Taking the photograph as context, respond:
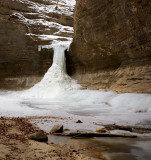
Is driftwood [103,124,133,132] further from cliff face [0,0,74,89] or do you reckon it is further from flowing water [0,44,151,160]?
cliff face [0,0,74,89]

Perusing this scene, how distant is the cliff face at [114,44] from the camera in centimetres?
1232

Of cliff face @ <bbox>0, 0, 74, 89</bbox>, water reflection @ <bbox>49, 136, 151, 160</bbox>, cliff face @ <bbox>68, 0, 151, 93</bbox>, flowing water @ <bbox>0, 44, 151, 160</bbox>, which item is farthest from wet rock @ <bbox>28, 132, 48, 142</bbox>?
cliff face @ <bbox>0, 0, 74, 89</bbox>

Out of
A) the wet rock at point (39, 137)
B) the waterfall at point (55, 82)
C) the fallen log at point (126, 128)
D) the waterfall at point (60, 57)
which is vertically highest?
the waterfall at point (60, 57)

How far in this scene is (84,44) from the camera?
18578 mm

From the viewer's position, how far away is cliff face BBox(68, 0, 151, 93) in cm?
1232

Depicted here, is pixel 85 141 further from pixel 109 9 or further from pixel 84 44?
pixel 84 44

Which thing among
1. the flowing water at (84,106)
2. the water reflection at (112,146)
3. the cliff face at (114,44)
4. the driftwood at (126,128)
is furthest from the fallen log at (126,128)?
the cliff face at (114,44)

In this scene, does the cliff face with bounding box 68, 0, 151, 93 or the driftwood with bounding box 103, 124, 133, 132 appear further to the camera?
the cliff face with bounding box 68, 0, 151, 93

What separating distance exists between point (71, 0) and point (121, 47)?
25.5 meters

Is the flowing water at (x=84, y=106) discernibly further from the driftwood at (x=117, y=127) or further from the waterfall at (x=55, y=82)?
the driftwood at (x=117, y=127)

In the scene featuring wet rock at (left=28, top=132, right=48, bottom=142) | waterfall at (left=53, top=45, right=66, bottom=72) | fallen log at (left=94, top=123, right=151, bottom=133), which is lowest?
fallen log at (left=94, top=123, right=151, bottom=133)

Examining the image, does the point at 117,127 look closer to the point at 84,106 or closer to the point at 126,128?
the point at 126,128

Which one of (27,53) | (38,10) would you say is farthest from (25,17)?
(27,53)

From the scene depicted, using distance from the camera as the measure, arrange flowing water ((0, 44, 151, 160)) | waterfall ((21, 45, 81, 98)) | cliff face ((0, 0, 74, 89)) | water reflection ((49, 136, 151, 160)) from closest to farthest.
A: water reflection ((49, 136, 151, 160)) < flowing water ((0, 44, 151, 160)) < waterfall ((21, 45, 81, 98)) < cliff face ((0, 0, 74, 89))
